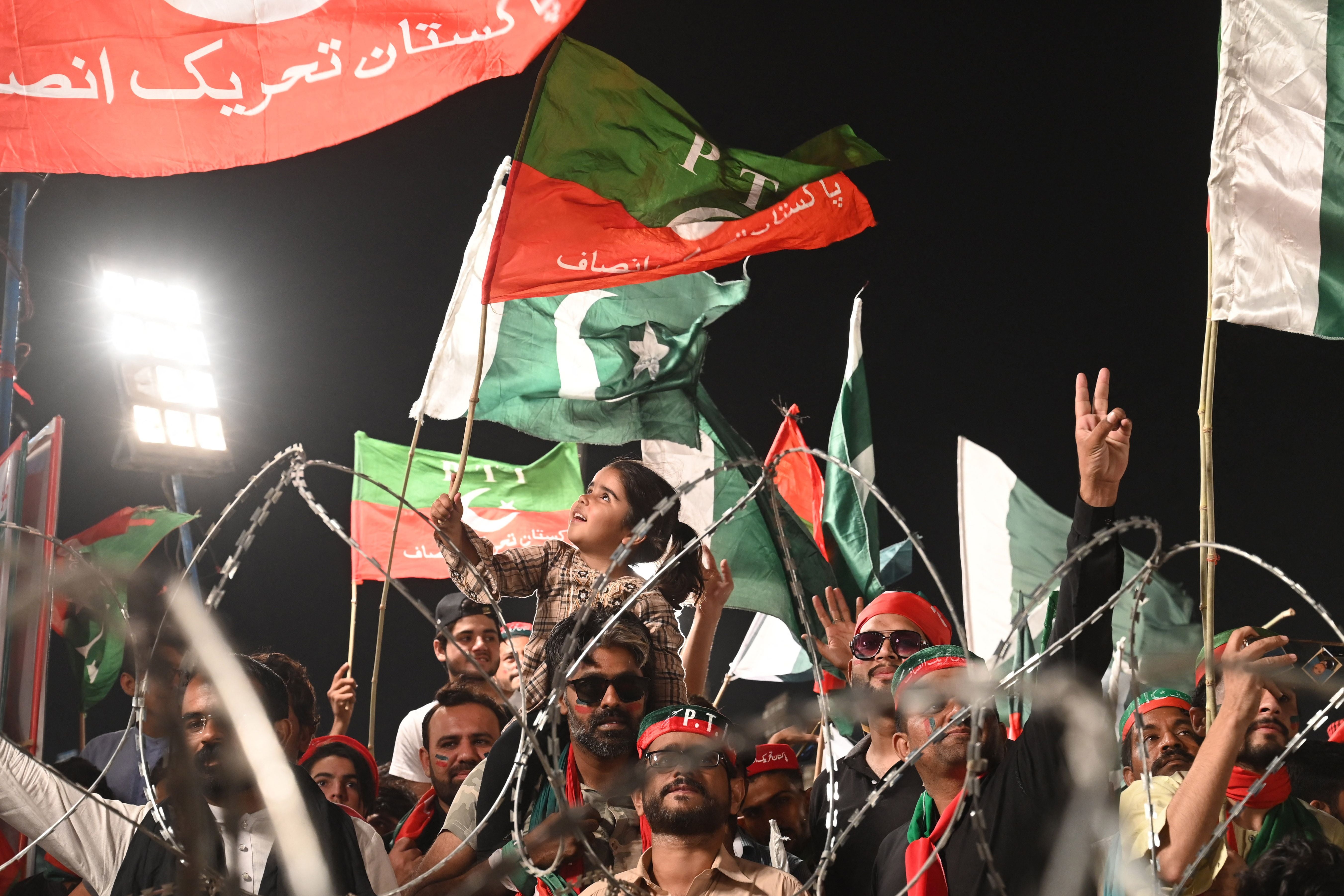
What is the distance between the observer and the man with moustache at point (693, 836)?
3.95m

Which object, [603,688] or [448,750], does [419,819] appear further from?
[603,688]

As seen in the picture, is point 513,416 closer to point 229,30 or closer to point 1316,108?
point 229,30

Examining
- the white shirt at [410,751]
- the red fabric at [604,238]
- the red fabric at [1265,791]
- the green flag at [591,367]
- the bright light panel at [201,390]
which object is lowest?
the white shirt at [410,751]

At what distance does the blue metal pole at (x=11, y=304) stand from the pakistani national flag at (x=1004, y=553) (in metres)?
7.39

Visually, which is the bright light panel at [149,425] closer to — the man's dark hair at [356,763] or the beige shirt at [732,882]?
the man's dark hair at [356,763]

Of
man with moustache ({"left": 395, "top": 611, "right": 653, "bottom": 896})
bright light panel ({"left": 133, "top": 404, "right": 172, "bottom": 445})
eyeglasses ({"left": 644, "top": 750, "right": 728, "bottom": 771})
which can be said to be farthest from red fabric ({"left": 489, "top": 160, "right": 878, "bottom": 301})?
bright light panel ({"left": 133, "top": 404, "right": 172, "bottom": 445})

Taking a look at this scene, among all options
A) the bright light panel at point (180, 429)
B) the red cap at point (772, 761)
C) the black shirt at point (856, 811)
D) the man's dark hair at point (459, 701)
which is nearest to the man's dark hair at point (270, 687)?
the man's dark hair at point (459, 701)

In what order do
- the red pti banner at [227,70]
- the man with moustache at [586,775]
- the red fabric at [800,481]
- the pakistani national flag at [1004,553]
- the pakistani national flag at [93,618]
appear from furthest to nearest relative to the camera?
the pakistani national flag at [1004,553], the red fabric at [800,481], the pakistani national flag at [93,618], the red pti banner at [227,70], the man with moustache at [586,775]

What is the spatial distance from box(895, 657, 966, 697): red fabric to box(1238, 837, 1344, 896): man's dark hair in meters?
1.19

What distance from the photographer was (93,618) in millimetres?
7586

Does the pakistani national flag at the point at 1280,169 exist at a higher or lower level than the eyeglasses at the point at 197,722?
higher

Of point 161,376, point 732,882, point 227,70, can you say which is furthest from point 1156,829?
point 161,376

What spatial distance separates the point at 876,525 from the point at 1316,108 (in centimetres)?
458

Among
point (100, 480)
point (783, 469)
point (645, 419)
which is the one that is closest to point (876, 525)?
point (783, 469)
